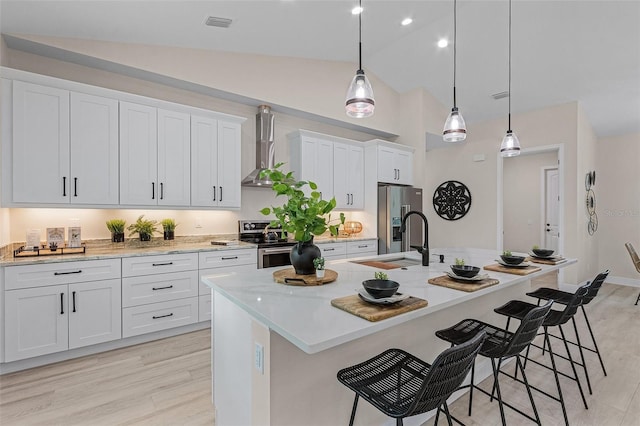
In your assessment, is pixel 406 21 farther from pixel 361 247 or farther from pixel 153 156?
pixel 153 156

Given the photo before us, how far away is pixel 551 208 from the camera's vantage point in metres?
7.00

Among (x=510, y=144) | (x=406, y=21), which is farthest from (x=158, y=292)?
(x=406, y=21)

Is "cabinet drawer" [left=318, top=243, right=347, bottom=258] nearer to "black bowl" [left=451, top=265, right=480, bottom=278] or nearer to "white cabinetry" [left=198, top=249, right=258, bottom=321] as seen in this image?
"white cabinetry" [left=198, top=249, right=258, bottom=321]

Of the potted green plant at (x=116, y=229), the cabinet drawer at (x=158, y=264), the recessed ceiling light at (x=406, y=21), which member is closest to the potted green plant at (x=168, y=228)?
the potted green plant at (x=116, y=229)

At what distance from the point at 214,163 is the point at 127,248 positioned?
133cm

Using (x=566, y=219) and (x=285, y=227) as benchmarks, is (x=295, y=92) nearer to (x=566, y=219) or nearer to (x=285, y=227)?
(x=285, y=227)

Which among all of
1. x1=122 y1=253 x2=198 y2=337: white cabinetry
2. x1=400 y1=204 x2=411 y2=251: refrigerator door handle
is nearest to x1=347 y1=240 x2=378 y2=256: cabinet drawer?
x1=400 y1=204 x2=411 y2=251: refrigerator door handle

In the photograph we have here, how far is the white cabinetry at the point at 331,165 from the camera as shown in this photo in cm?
457

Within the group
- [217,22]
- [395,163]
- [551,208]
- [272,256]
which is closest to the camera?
[217,22]

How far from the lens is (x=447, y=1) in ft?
12.1

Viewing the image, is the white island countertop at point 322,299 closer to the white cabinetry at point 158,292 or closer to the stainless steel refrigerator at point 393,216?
the white cabinetry at point 158,292

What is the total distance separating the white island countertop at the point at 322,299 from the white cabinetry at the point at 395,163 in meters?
3.02

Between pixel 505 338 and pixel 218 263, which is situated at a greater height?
pixel 218 263

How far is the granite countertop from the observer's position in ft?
8.39
